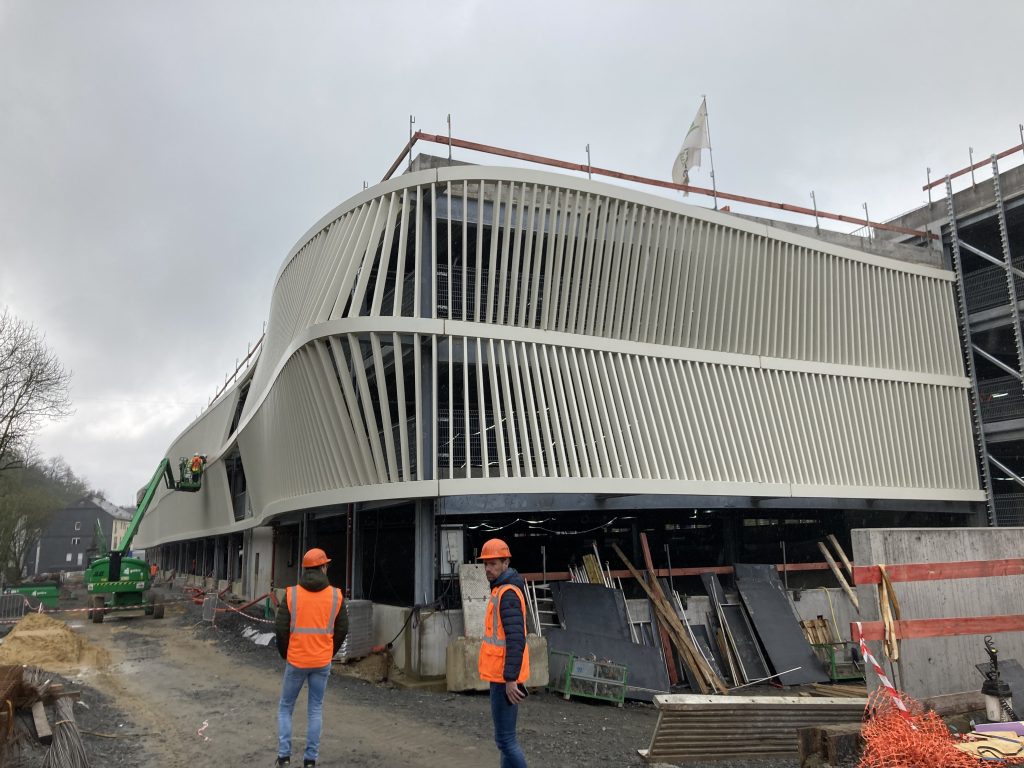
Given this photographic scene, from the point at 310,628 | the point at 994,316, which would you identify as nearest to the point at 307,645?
the point at 310,628

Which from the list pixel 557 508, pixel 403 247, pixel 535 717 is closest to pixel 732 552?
pixel 557 508

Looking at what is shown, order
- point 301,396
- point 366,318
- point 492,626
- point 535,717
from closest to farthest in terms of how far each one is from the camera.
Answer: point 492,626, point 535,717, point 366,318, point 301,396

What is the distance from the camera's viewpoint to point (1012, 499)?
65.6 ft

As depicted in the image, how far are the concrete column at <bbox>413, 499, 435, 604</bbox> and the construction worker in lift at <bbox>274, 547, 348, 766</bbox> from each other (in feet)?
21.8

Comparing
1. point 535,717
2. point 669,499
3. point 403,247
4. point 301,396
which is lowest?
point 535,717

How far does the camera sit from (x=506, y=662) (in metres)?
5.16

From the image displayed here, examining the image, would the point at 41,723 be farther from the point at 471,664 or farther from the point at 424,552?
the point at 424,552

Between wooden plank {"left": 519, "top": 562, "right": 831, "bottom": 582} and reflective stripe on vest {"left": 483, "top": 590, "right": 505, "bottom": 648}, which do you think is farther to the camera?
wooden plank {"left": 519, "top": 562, "right": 831, "bottom": 582}

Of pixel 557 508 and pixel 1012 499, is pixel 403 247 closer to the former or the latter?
pixel 557 508

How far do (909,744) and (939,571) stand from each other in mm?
2280

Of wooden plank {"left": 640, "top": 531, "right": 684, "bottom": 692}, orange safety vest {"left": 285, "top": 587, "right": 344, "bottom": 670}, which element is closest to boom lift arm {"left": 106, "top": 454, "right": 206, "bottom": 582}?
wooden plank {"left": 640, "top": 531, "right": 684, "bottom": 692}

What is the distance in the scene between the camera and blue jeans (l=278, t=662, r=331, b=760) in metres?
6.00

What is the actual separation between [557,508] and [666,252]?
6506 mm

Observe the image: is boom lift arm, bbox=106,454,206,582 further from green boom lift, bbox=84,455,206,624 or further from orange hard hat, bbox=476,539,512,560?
orange hard hat, bbox=476,539,512,560
